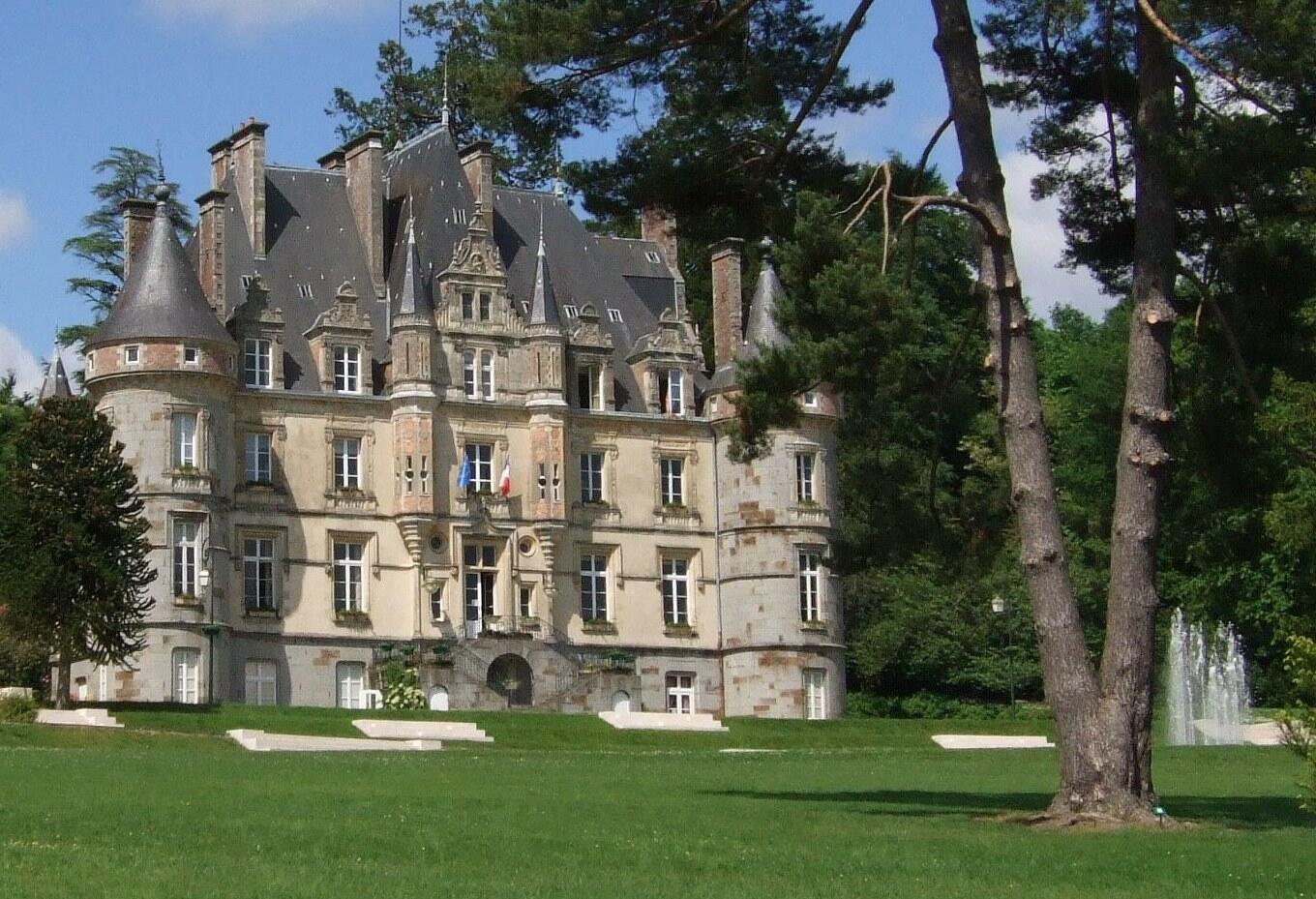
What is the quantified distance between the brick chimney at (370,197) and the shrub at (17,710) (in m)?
16.1

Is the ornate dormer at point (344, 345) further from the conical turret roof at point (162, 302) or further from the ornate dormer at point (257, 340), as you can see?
the conical turret roof at point (162, 302)

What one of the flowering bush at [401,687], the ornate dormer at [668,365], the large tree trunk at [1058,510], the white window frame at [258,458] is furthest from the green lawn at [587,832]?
the ornate dormer at [668,365]

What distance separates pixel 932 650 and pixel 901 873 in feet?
158

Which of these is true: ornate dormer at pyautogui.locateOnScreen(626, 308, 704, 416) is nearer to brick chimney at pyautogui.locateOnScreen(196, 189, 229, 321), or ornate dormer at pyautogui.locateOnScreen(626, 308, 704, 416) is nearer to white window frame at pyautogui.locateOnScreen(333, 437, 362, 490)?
white window frame at pyautogui.locateOnScreen(333, 437, 362, 490)

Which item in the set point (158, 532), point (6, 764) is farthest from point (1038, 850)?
point (158, 532)

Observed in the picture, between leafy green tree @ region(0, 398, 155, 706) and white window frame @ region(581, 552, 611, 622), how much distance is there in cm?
1278

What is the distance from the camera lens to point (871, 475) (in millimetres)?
27188

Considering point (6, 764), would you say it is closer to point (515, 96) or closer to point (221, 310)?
point (515, 96)

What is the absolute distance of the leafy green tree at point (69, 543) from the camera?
149 feet

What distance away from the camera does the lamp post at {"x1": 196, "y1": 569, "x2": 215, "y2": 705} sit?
50.7m

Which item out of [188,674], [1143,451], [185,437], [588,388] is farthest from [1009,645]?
[1143,451]

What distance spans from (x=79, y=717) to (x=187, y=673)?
8.41m

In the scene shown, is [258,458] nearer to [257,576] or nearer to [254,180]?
[257,576]

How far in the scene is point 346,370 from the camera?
181ft
